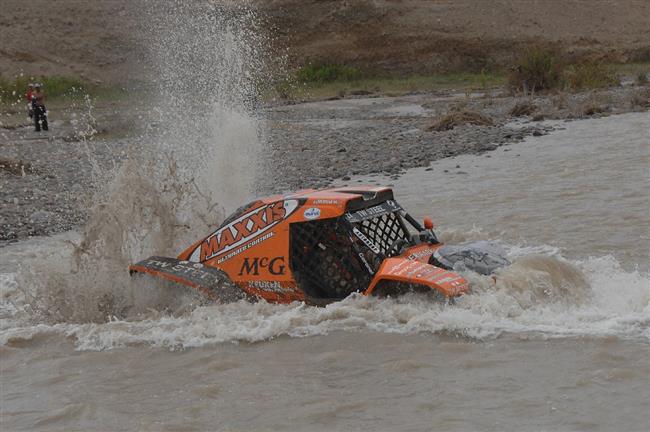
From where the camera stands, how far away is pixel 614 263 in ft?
37.0

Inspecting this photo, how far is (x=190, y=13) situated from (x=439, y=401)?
38888 millimetres

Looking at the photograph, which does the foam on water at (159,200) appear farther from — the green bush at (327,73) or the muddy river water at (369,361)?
the green bush at (327,73)

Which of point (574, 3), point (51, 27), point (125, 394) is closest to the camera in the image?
point (125, 394)

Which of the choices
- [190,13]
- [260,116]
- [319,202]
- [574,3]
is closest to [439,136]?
[260,116]

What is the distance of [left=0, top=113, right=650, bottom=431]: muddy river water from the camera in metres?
7.53

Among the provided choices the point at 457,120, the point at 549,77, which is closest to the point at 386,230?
the point at 457,120

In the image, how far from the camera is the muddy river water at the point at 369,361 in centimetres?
753

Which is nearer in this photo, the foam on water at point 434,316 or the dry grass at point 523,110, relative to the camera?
the foam on water at point 434,316

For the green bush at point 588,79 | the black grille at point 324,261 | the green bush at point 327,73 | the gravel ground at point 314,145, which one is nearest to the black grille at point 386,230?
the black grille at point 324,261

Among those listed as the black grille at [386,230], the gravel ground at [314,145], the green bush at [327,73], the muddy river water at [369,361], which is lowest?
the muddy river water at [369,361]

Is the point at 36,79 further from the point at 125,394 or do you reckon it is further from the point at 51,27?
the point at 125,394

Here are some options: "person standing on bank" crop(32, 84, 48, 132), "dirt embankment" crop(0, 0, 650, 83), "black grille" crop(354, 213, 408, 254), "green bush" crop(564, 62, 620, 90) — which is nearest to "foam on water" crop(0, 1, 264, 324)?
"black grille" crop(354, 213, 408, 254)

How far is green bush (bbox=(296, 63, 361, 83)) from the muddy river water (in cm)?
4216

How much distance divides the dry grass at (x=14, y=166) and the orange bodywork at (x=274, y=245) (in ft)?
37.3
